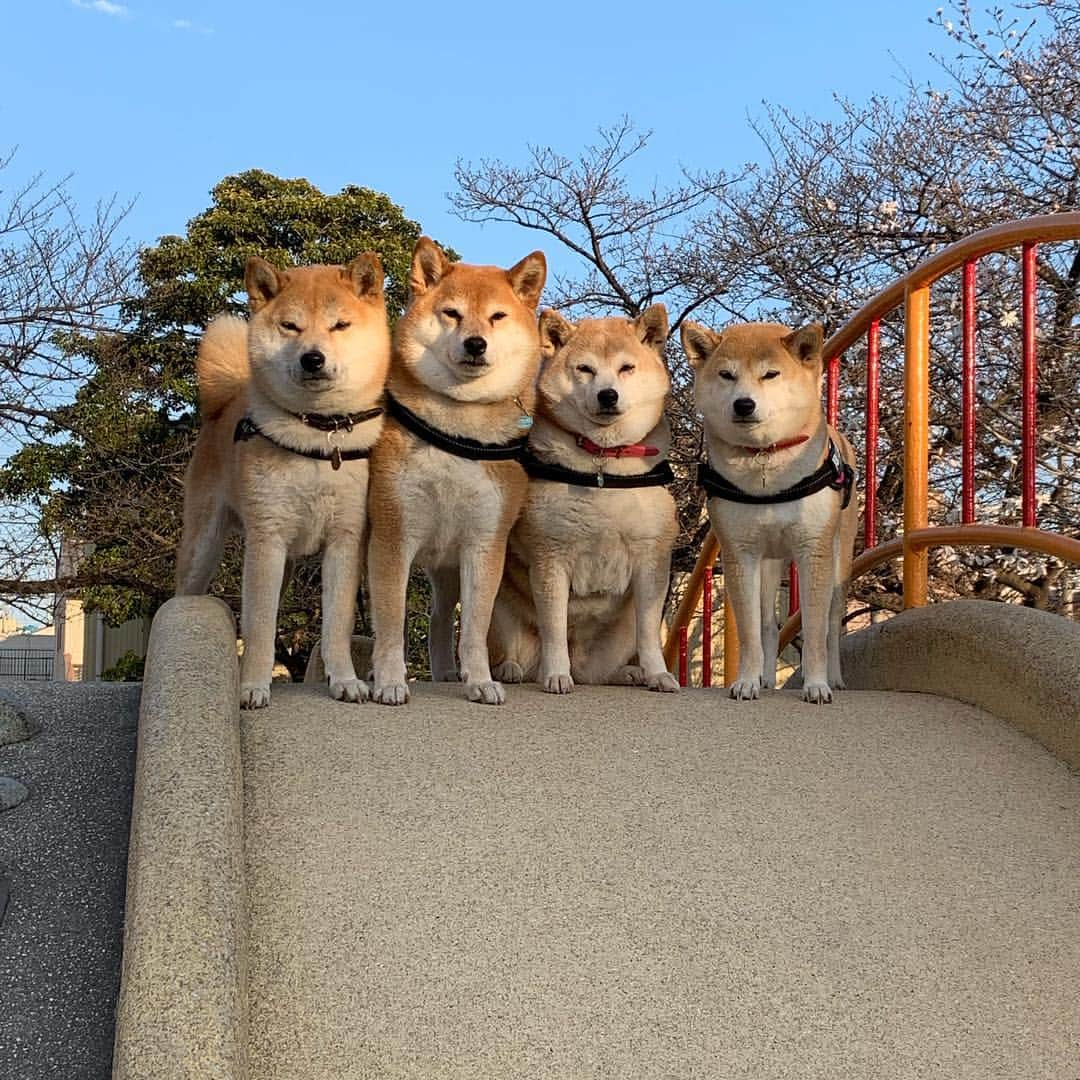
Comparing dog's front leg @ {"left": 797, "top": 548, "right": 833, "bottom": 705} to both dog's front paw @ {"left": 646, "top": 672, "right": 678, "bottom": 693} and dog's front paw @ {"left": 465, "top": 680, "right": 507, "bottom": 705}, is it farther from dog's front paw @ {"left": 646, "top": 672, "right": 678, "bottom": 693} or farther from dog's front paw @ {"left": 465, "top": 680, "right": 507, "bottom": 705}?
dog's front paw @ {"left": 465, "top": 680, "right": 507, "bottom": 705}

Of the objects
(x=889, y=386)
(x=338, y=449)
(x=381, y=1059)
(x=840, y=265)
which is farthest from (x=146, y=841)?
(x=840, y=265)

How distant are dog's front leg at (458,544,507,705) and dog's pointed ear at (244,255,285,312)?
105 centimetres

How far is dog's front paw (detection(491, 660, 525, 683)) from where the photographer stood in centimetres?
450

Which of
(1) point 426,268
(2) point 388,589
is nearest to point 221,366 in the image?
(1) point 426,268

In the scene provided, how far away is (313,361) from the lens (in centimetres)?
375

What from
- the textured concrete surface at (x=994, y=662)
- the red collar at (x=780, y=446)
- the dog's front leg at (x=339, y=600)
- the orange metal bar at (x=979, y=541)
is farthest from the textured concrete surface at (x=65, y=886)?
the orange metal bar at (x=979, y=541)

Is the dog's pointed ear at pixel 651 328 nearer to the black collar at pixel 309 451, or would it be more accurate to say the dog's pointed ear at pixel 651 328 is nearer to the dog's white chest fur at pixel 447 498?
the dog's white chest fur at pixel 447 498

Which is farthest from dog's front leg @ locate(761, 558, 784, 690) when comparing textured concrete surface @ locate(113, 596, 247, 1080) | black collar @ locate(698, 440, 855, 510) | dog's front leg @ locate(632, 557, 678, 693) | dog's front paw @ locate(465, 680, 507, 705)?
textured concrete surface @ locate(113, 596, 247, 1080)

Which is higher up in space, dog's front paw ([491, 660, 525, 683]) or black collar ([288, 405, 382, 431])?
black collar ([288, 405, 382, 431])

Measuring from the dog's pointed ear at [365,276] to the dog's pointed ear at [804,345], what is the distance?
1427 mm

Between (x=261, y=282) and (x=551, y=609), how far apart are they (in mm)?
1460

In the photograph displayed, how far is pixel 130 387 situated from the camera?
1186cm

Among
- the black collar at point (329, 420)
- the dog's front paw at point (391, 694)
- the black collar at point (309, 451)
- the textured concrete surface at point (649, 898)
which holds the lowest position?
the textured concrete surface at point (649, 898)

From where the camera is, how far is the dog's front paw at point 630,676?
14.6 feet
